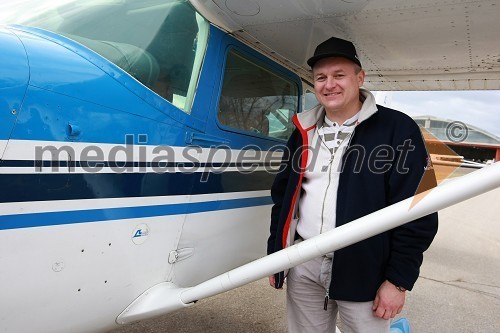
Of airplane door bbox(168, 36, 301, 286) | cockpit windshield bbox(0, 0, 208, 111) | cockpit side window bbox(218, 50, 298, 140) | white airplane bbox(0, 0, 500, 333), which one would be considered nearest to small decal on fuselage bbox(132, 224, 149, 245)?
white airplane bbox(0, 0, 500, 333)

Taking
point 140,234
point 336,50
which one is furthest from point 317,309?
point 336,50

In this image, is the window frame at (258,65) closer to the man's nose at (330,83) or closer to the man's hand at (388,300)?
the man's nose at (330,83)

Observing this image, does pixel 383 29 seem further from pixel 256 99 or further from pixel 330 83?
pixel 256 99

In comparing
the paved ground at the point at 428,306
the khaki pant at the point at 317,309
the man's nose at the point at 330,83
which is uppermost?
the man's nose at the point at 330,83

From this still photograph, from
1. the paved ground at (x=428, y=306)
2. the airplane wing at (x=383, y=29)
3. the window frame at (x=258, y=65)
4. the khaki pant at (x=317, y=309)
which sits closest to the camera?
the khaki pant at (x=317, y=309)

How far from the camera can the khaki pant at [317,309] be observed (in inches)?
74.0

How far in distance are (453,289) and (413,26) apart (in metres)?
4.03

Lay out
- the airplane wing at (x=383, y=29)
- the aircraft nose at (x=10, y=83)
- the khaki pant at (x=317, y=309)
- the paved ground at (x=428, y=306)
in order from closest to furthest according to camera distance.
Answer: the aircraft nose at (x=10, y=83) < the khaki pant at (x=317, y=309) < the airplane wing at (x=383, y=29) < the paved ground at (x=428, y=306)

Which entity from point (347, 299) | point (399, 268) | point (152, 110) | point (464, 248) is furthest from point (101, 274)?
point (464, 248)

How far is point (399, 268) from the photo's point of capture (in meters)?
1.77

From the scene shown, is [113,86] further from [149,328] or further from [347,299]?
[149,328]

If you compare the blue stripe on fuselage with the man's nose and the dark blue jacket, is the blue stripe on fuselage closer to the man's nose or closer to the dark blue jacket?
the dark blue jacket

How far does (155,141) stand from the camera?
6.01 ft

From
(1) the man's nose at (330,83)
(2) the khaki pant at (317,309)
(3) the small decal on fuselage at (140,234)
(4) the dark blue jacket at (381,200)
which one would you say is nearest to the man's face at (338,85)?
(1) the man's nose at (330,83)
